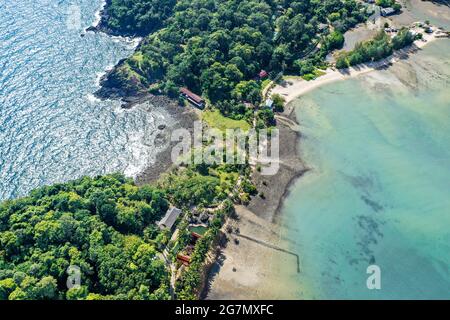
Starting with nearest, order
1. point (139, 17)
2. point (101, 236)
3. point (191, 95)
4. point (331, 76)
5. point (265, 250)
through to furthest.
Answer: point (101, 236) → point (265, 250) → point (191, 95) → point (331, 76) → point (139, 17)

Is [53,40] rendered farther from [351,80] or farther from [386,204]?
[386,204]

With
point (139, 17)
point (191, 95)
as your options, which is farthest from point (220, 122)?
point (139, 17)

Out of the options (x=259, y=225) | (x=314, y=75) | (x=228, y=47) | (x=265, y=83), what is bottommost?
(x=259, y=225)

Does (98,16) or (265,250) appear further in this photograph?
(98,16)

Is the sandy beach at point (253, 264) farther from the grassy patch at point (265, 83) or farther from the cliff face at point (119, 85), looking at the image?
the cliff face at point (119, 85)

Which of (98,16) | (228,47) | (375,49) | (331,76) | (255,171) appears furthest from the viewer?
(98,16)

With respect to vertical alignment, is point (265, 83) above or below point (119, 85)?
below

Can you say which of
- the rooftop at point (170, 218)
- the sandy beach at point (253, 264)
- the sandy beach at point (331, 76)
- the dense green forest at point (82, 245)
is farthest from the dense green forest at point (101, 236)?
the sandy beach at point (331, 76)

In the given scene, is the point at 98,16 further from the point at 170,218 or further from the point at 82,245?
the point at 82,245
